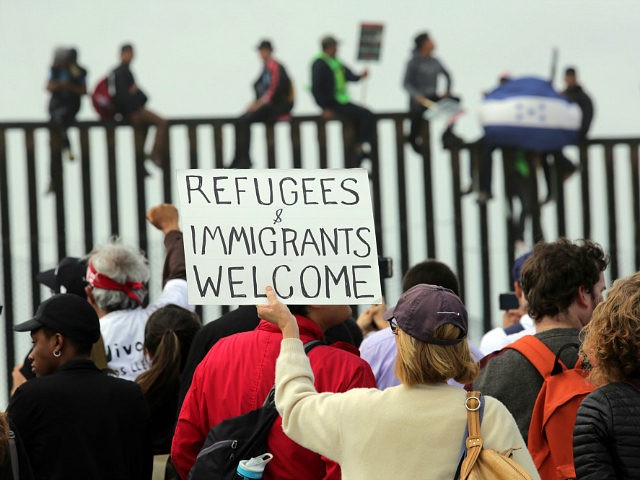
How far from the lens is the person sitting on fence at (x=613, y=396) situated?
3.08 metres

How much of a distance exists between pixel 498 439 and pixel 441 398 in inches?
6.5

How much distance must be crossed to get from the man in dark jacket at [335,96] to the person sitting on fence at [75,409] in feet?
24.2

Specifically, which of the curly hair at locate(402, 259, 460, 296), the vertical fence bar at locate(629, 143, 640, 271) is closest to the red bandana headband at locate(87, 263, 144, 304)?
the curly hair at locate(402, 259, 460, 296)

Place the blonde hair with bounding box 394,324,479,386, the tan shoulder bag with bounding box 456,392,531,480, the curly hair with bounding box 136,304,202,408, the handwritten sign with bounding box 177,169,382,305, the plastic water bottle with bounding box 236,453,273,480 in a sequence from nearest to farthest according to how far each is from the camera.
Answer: the tan shoulder bag with bounding box 456,392,531,480, the blonde hair with bounding box 394,324,479,386, the plastic water bottle with bounding box 236,453,273,480, the handwritten sign with bounding box 177,169,382,305, the curly hair with bounding box 136,304,202,408

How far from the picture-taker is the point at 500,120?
11.7m

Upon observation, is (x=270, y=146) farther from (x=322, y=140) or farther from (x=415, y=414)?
(x=415, y=414)

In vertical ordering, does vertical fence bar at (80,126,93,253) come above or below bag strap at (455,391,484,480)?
above

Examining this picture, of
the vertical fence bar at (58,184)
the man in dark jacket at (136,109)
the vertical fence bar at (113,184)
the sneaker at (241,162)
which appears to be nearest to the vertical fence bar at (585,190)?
the sneaker at (241,162)

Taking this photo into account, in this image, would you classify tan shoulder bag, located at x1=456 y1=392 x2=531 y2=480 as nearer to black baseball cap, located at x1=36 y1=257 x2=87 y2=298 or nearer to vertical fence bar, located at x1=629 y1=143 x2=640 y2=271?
black baseball cap, located at x1=36 y1=257 x2=87 y2=298

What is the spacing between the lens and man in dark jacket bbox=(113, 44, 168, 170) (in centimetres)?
1138

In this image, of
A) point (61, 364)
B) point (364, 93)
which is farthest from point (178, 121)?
point (61, 364)

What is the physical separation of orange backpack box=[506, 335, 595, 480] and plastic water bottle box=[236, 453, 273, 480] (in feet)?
2.72

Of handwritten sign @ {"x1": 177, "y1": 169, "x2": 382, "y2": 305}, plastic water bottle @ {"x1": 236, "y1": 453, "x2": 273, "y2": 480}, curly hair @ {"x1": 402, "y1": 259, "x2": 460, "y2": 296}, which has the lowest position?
plastic water bottle @ {"x1": 236, "y1": 453, "x2": 273, "y2": 480}

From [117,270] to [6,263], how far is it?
6433 mm
